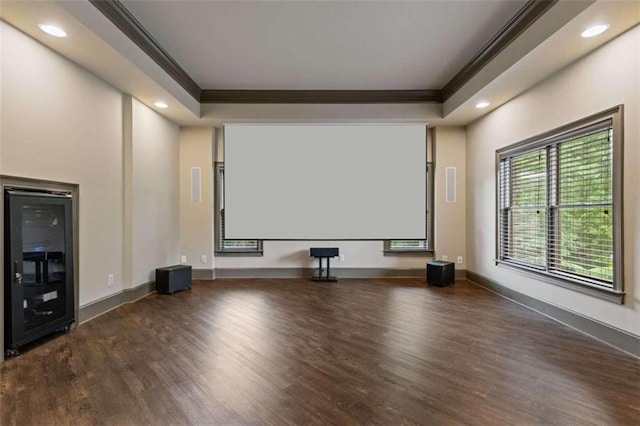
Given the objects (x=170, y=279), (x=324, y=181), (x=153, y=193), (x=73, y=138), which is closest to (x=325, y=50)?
(x=324, y=181)

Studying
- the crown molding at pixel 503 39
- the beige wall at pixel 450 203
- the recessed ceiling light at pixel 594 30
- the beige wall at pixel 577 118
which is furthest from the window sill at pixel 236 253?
the recessed ceiling light at pixel 594 30

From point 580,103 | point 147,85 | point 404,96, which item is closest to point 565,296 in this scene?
point 580,103

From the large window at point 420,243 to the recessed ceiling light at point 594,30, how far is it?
2.89 metres

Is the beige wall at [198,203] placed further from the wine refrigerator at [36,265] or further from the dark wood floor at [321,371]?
the wine refrigerator at [36,265]

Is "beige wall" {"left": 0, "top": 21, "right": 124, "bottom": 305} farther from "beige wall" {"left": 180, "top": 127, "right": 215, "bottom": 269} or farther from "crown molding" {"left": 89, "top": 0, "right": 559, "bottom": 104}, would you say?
"beige wall" {"left": 180, "top": 127, "right": 215, "bottom": 269}

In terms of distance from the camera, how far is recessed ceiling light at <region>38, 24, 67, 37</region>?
8.16 feet

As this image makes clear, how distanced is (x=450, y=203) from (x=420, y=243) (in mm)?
891

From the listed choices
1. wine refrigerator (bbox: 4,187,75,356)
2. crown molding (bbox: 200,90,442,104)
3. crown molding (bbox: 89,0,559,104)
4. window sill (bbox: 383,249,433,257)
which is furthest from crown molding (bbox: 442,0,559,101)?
wine refrigerator (bbox: 4,187,75,356)

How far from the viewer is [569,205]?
125 inches

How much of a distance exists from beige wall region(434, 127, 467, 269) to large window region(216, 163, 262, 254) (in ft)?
10.7

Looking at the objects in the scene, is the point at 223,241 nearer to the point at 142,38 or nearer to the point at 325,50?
the point at 142,38

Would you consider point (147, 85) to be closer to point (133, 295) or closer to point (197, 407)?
point (133, 295)

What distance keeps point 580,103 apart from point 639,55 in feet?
1.93

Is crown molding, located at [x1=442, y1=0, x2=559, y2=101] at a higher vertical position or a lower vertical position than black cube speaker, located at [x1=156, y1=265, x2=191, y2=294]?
higher
